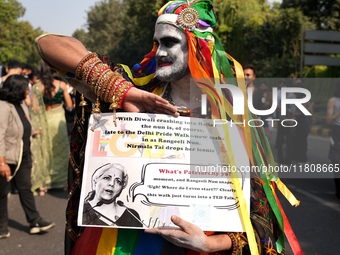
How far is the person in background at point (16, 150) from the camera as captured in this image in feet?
12.4

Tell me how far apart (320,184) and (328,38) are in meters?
5.31

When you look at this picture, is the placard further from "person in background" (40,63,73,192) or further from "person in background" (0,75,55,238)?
"person in background" (40,63,73,192)

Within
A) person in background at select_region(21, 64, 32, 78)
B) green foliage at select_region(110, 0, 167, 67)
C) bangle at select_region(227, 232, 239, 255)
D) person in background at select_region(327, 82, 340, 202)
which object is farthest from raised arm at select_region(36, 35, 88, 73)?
green foliage at select_region(110, 0, 167, 67)

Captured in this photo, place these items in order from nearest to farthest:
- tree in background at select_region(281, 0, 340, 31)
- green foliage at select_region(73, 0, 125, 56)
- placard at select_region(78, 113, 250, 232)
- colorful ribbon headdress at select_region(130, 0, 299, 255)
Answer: placard at select_region(78, 113, 250, 232)
colorful ribbon headdress at select_region(130, 0, 299, 255)
tree in background at select_region(281, 0, 340, 31)
green foliage at select_region(73, 0, 125, 56)

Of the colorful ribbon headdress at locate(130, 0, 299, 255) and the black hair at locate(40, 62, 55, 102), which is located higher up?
the black hair at locate(40, 62, 55, 102)

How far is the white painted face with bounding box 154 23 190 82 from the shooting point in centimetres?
143

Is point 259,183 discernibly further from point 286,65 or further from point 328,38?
point 286,65

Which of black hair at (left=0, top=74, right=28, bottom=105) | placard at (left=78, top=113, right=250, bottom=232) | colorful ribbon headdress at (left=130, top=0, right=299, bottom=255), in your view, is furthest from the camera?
black hair at (left=0, top=74, right=28, bottom=105)

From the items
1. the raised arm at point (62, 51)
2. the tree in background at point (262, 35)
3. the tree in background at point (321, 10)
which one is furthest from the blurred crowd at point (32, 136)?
the tree in background at point (321, 10)

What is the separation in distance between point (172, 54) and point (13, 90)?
307 cm

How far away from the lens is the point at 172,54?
1.43m

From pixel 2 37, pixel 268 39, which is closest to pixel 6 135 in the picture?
pixel 268 39

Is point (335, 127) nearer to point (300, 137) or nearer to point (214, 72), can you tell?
point (300, 137)

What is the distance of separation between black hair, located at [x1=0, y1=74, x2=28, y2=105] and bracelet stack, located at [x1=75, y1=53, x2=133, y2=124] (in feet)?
9.80
